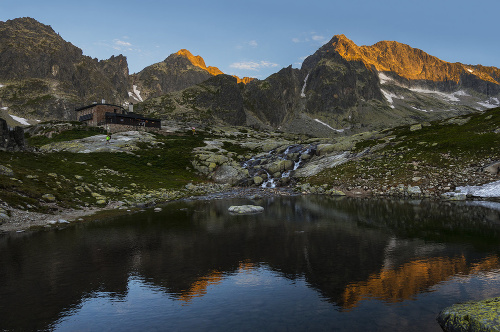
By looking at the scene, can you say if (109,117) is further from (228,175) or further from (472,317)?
(472,317)

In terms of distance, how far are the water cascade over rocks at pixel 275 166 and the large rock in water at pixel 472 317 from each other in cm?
6471

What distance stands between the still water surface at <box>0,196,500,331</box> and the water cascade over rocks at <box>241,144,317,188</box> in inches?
1749

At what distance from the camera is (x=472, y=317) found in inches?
456

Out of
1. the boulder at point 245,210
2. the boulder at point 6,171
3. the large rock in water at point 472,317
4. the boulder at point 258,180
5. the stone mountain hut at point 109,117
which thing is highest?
the stone mountain hut at point 109,117

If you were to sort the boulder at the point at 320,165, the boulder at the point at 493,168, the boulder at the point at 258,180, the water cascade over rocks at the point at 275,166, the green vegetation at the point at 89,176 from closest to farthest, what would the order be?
the green vegetation at the point at 89,176
the boulder at the point at 493,168
the boulder at the point at 258,180
the water cascade over rocks at the point at 275,166
the boulder at the point at 320,165

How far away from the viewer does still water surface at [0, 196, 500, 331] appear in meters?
14.0

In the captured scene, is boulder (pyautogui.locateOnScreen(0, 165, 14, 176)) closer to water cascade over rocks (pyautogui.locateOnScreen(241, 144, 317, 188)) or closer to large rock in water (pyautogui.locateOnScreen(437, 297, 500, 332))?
water cascade over rocks (pyautogui.locateOnScreen(241, 144, 317, 188))

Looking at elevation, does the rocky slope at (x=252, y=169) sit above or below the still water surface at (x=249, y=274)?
above

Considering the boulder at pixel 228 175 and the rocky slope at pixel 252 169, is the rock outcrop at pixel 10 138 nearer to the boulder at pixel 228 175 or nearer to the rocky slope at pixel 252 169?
the rocky slope at pixel 252 169

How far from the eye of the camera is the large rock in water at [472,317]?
1095cm

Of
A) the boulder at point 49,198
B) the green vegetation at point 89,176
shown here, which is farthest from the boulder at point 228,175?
the boulder at point 49,198

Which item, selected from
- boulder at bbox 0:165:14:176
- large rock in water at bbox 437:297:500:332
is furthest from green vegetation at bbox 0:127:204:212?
large rock in water at bbox 437:297:500:332

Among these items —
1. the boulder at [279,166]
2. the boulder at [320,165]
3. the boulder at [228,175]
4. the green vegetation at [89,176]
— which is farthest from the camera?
the boulder at [279,166]

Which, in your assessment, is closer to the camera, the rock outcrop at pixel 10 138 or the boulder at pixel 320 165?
Answer: the rock outcrop at pixel 10 138
